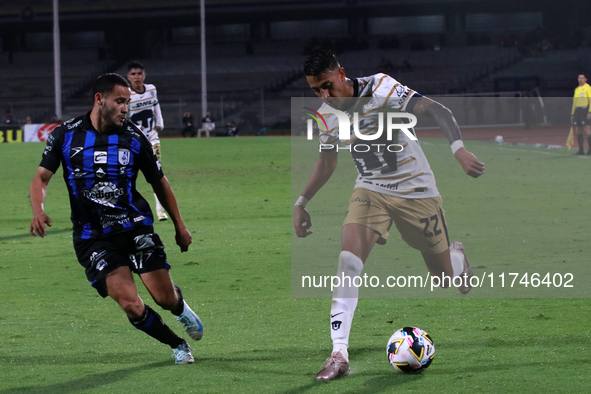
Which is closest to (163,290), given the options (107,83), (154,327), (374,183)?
(154,327)

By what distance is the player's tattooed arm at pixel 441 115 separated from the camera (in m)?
5.20

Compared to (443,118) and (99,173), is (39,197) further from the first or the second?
(443,118)

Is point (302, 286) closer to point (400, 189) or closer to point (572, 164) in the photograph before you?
point (400, 189)

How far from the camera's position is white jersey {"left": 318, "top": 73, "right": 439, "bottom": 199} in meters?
5.31

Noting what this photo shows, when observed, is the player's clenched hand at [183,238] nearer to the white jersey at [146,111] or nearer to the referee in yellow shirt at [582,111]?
the white jersey at [146,111]

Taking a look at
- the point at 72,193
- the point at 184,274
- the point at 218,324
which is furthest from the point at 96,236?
the point at 184,274

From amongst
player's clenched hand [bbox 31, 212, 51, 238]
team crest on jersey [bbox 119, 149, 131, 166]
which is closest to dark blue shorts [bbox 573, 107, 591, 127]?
team crest on jersey [bbox 119, 149, 131, 166]

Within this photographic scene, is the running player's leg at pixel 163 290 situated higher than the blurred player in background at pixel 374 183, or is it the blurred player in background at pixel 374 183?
the blurred player in background at pixel 374 183

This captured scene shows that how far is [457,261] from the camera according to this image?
19.7 feet

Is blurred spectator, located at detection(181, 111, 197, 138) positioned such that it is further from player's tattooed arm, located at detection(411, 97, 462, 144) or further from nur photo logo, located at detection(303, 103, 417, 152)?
player's tattooed arm, located at detection(411, 97, 462, 144)

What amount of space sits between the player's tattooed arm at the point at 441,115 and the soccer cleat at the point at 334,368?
1.54 meters

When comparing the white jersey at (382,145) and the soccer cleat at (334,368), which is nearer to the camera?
the soccer cleat at (334,368)

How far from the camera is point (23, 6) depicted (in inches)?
1981

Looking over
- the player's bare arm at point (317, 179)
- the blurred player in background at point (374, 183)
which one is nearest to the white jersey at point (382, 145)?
the blurred player in background at point (374, 183)
